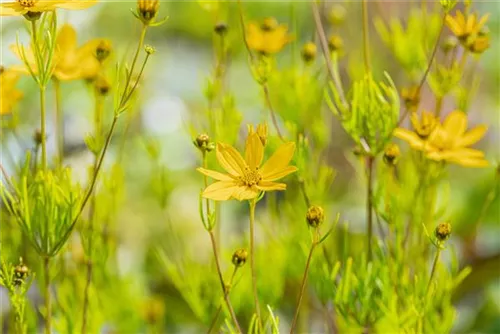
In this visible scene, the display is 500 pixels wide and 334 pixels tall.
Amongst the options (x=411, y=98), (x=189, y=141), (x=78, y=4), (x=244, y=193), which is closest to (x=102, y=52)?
(x=78, y=4)

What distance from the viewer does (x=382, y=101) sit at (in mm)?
698

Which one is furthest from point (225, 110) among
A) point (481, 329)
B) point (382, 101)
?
point (481, 329)

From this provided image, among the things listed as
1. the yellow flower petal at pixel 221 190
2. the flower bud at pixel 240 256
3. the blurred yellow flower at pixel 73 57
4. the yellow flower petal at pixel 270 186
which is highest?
the blurred yellow flower at pixel 73 57

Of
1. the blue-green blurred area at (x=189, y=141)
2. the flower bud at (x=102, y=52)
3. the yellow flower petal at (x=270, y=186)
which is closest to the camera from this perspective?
the yellow flower petal at (x=270, y=186)

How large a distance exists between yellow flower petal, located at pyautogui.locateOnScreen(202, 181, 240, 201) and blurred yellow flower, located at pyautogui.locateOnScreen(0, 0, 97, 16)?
0.50 ft

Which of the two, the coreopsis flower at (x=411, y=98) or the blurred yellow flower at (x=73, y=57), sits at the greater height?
the blurred yellow flower at (x=73, y=57)

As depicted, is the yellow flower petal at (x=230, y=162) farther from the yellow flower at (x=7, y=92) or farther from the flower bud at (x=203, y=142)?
the yellow flower at (x=7, y=92)

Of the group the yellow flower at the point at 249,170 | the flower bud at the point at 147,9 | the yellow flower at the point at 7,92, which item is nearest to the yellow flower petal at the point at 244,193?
the yellow flower at the point at 249,170

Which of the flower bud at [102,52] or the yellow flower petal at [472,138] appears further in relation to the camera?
the yellow flower petal at [472,138]

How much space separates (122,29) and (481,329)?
112cm

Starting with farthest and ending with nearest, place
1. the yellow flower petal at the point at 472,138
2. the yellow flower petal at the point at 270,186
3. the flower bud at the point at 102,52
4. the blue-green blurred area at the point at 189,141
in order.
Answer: the blue-green blurred area at the point at 189,141, the yellow flower petal at the point at 472,138, the flower bud at the point at 102,52, the yellow flower petal at the point at 270,186

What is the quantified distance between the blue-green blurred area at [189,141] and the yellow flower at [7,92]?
0.22m

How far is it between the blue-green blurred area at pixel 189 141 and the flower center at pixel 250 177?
0.84ft

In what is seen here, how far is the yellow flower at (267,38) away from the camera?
2.64 feet
